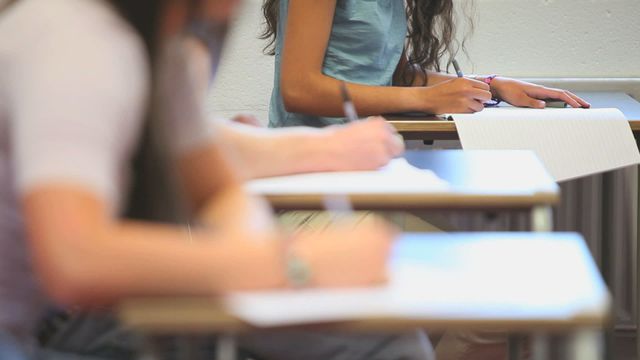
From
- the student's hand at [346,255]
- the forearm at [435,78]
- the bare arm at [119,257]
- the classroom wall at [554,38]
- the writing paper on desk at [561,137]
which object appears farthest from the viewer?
the classroom wall at [554,38]

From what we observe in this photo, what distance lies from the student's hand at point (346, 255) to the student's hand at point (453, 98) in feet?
4.62

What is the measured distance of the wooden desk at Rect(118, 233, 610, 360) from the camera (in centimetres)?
91

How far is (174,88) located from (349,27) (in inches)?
52.9

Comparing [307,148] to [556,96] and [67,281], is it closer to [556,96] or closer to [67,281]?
[67,281]

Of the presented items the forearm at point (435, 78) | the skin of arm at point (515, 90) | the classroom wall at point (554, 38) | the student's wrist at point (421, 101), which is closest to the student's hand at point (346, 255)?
the student's wrist at point (421, 101)

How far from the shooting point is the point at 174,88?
43.1 inches

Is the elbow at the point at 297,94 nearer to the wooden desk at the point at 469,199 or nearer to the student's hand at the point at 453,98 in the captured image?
the student's hand at the point at 453,98

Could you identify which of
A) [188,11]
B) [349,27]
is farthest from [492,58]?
[188,11]

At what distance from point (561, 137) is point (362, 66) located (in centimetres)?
44

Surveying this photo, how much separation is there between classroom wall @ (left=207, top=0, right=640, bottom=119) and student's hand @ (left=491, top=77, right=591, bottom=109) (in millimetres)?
797

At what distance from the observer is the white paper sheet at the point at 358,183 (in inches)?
57.6

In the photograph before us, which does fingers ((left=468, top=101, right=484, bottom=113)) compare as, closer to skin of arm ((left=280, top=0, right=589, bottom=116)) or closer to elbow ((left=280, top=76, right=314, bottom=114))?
skin of arm ((left=280, top=0, right=589, bottom=116))

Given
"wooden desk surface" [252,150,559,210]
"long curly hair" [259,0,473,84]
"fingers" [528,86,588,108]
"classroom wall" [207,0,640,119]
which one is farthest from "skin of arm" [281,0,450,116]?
"classroom wall" [207,0,640,119]

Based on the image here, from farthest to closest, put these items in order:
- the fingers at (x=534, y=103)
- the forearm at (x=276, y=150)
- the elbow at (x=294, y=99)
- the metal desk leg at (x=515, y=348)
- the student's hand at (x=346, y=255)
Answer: the fingers at (x=534, y=103), the elbow at (x=294, y=99), the forearm at (x=276, y=150), the metal desk leg at (x=515, y=348), the student's hand at (x=346, y=255)
